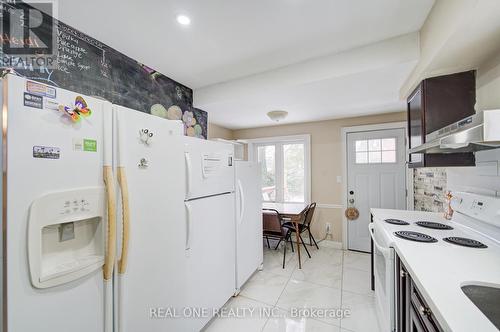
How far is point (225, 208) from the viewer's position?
2.06 meters

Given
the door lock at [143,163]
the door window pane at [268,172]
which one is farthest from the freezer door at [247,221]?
the door window pane at [268,172]

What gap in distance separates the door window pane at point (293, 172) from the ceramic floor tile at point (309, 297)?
1.75 metres

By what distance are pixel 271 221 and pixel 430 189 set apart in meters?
2.02

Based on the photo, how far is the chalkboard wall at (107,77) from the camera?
1.47 meters

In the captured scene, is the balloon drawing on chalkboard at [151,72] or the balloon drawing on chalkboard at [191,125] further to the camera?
the balloon drawing on chalkboard at [191,125]

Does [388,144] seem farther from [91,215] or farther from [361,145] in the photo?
[91,215]

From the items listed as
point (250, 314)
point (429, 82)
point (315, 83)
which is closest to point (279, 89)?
point (315, 83)

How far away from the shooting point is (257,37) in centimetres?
170

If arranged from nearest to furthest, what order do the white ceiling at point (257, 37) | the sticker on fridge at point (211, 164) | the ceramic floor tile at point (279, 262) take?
the white ceiling at point (257, 37) < the sticker on fridge at point (211, 164) < the ceramic floor tile at point (279, 262)

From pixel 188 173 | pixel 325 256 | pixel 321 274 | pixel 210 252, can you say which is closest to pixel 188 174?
pixel 188 173

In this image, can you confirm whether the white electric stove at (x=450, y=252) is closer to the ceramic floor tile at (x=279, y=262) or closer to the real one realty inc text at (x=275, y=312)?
A: the real one realty inc text at (x=275, y=312)

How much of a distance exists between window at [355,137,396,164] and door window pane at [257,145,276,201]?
1552 mm

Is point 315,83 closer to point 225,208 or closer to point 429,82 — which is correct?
point 429,82

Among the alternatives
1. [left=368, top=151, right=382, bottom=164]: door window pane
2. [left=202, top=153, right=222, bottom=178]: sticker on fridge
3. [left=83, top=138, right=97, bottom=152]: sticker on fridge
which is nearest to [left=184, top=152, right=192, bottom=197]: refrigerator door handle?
[left=202, top=153, right=222, bottom=178]: sticker on fridge
